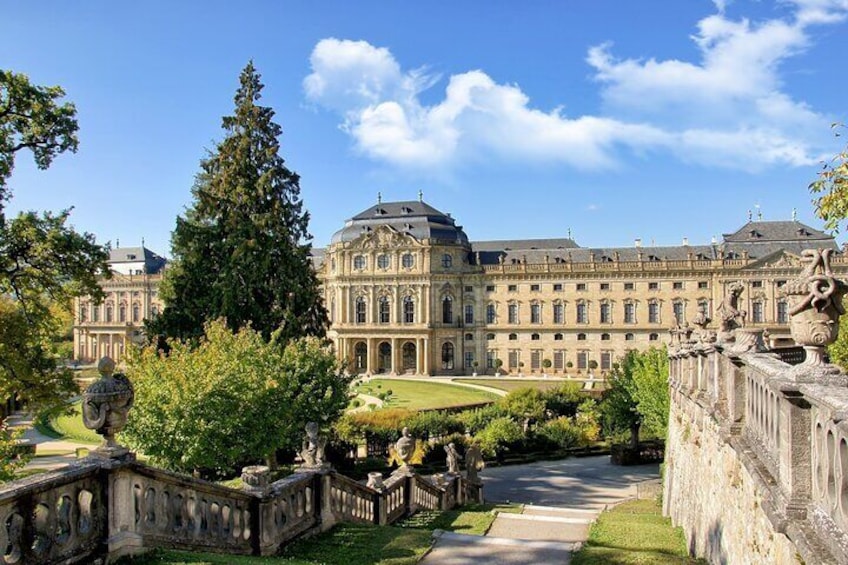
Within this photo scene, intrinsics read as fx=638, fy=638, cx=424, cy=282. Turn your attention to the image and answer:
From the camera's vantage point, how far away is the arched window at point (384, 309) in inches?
2594

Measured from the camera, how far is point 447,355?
65.6 meters

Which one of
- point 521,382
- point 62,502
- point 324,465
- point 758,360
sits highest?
point 758,360

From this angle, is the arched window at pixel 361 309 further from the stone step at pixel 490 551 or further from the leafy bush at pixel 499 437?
the stone step at pixel 490 551

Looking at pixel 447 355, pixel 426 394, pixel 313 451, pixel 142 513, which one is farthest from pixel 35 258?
pixel 447 355

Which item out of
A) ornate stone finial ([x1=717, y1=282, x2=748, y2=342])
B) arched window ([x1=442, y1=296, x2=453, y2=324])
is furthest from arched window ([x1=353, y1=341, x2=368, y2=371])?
ornate stone finial ([x1=717, y1=282, x2=748, y2=342])

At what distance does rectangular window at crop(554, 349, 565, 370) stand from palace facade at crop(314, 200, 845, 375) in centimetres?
12

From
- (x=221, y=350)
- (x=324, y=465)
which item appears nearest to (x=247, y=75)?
(x=221, y=350)

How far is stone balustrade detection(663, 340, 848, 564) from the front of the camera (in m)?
4.18

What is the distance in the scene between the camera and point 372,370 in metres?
65.2

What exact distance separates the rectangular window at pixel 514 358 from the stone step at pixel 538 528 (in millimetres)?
47043

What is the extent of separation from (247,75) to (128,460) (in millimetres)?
28266

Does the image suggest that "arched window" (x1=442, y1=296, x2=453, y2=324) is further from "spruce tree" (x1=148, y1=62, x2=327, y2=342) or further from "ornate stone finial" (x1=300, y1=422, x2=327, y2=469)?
"ornate stone finial" (x1=300, y1=422, x2=327, y2=469)

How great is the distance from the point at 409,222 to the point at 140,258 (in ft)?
122

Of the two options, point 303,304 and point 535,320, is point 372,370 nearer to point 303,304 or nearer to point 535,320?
point 535,320
